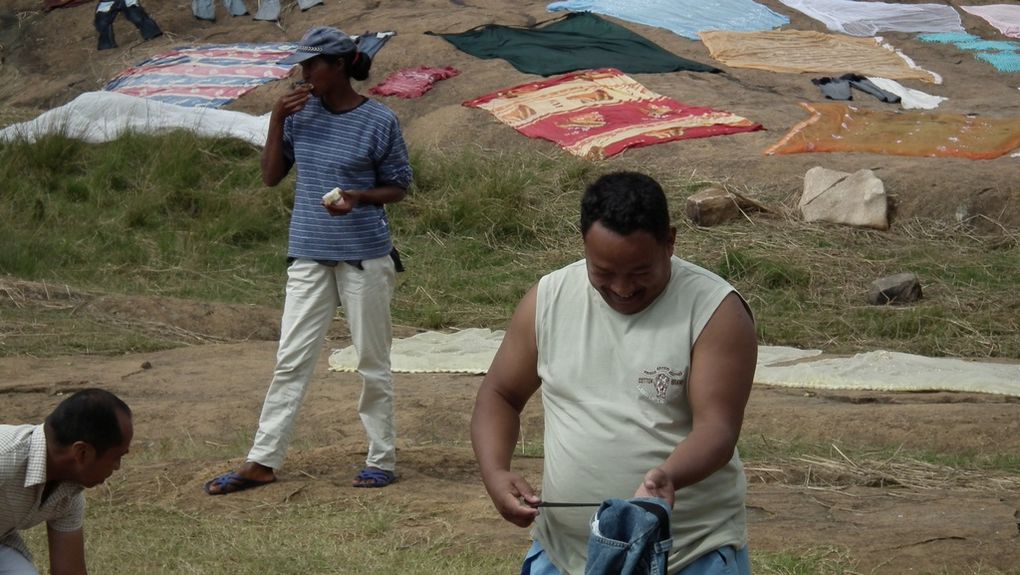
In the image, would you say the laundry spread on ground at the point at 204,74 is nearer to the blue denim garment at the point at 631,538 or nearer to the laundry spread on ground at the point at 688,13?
the laundry spread on ground at the point at 688,13

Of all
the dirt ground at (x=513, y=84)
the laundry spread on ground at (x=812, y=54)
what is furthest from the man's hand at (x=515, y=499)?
the laundry spread on ground at (x=812, y=54)

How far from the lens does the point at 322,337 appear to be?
5094mm

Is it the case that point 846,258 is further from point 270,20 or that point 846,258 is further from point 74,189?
point 270,20

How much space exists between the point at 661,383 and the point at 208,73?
13.7m

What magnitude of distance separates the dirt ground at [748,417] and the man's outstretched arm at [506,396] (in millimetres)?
1792

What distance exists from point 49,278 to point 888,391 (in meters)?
5.93

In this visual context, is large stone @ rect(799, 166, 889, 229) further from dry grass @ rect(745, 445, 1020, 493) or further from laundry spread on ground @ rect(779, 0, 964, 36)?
laundry spread on ground @ rect(779, 0, 964, 36)

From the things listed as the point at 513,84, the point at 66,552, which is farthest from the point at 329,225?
the point at 513,84

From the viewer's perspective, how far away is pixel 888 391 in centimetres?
691

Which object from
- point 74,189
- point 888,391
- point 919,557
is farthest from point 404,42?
point 919,557

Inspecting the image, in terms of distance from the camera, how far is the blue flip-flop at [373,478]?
205 inches

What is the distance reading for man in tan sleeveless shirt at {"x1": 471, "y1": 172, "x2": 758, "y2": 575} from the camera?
99.6 inches

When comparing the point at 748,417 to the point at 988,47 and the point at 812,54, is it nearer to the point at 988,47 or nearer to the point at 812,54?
the point at 812,54

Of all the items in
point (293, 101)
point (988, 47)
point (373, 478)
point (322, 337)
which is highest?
point (293, 101)
